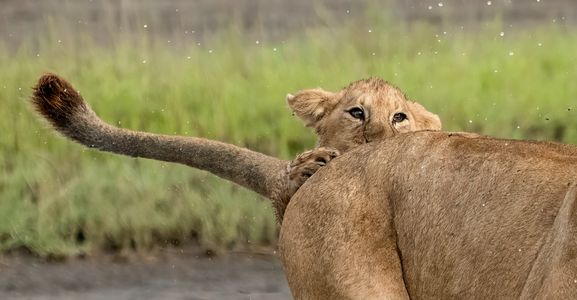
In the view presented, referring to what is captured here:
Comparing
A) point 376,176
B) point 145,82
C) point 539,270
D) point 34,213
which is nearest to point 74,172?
point 34,213

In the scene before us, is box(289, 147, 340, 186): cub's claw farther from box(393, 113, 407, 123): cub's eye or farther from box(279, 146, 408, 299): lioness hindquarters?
box(393, 113, 407, 123): cub's eye

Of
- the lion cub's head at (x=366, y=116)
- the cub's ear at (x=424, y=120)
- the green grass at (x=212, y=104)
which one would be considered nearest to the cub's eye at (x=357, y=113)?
the lion cub's head at (x=366, y=116)

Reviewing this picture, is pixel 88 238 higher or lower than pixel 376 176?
lower

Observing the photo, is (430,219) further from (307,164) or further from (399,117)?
(399,117)

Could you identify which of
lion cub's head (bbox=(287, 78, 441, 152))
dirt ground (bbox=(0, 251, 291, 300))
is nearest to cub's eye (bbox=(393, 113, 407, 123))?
lion cub's head (bbox=(287, 78, 441, 152))

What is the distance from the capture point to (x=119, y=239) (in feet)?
21.0

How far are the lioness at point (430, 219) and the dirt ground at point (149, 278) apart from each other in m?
2.29

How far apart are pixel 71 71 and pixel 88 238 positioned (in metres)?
1.46

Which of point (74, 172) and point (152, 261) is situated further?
point (74, 172)

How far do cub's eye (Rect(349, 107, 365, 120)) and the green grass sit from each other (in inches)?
53.8

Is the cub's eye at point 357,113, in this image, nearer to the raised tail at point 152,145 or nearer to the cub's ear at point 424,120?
the cub's ear at point 424,120

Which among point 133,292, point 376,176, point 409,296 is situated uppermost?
point 376,176

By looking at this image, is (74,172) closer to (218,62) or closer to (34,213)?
(34,213)

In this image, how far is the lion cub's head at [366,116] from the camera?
5.03 metres
